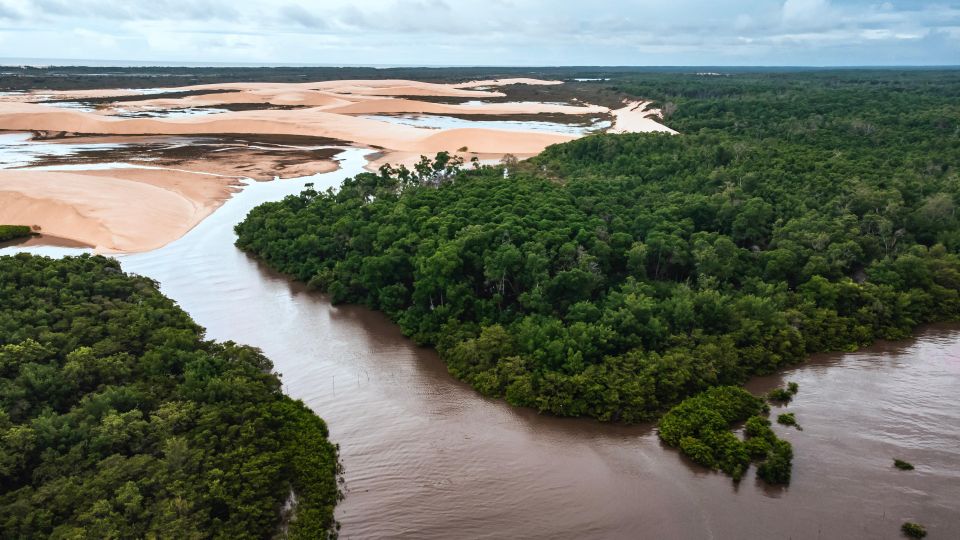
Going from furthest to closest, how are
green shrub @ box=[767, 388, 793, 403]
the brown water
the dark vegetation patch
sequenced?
1. the dark vegetation patch
2. green shrub @ box=[767, 388, 793, 403]
3. the brown water

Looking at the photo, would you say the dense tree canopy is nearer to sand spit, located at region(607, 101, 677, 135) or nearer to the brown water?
the brown water

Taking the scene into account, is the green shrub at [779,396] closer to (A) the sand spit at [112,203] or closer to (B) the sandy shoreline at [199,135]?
(A) the sand spit at [112,203]

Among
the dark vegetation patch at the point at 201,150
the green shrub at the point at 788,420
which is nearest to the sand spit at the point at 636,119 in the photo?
the dark vegetation patch at the point at 201,150

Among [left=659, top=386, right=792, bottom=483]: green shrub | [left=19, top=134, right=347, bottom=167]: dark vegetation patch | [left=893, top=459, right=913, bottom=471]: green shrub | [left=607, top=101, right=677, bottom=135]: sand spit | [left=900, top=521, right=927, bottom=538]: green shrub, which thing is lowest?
[left=900, top=521, right=927, bottom=538]: green shrub

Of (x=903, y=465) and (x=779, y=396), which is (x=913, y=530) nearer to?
(x=903, y=465)

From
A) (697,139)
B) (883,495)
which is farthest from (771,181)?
(883,495)

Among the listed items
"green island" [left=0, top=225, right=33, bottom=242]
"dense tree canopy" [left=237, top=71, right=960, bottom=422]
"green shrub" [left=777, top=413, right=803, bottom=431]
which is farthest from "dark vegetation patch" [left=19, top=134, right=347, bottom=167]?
"green shrub" [left=777, top=413, right=803, bottom=431]

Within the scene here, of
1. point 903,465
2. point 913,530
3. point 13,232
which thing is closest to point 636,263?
point 903,465
